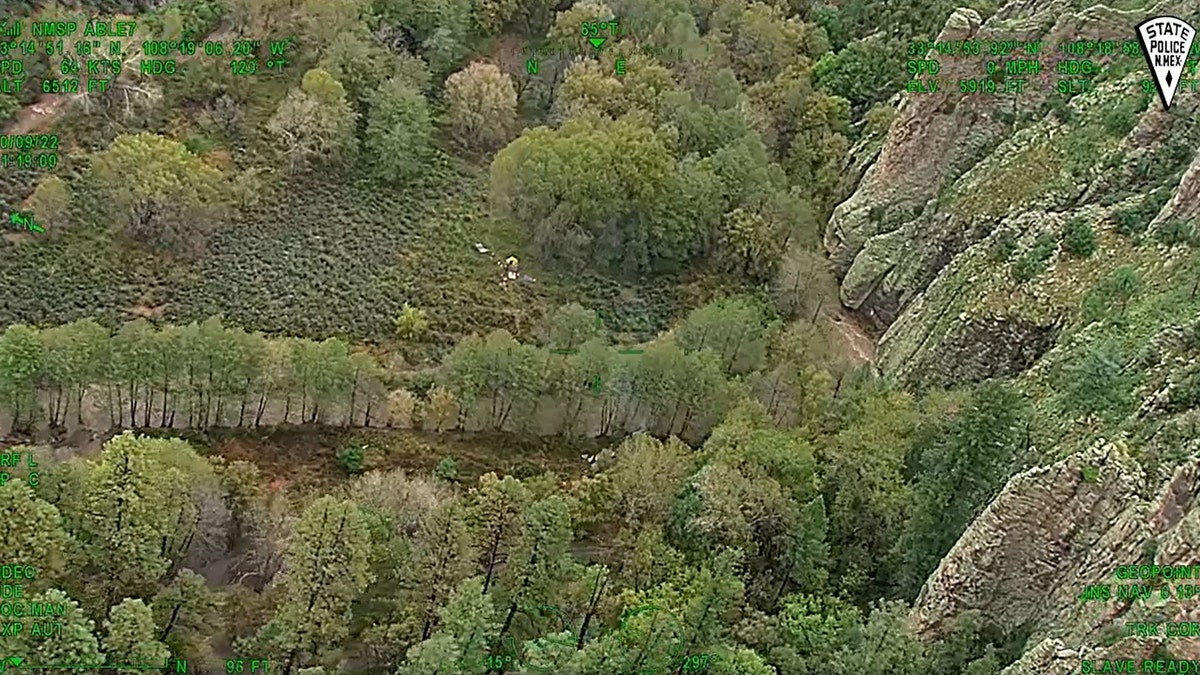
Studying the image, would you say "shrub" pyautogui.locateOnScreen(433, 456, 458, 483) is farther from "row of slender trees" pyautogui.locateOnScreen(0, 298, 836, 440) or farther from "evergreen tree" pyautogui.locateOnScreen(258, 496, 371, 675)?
"evergreen tree" pyautogui.locateOnScreen(258, 496, 371, 675)

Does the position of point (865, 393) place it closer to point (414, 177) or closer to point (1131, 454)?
point (1131, 454)

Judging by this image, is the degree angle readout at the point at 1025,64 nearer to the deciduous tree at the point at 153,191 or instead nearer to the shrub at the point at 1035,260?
the shrub at the point at 1035,260

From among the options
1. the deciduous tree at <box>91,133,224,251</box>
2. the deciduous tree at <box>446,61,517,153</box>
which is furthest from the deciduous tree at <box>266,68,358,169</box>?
the deciduous tree at <box>446,61,517,153</box>

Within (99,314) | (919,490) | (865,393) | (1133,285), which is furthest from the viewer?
(99,314)

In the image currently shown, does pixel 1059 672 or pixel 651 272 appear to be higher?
pixel 1059 672

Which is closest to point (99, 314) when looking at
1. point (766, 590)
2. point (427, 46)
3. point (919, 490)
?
point (427, 46)

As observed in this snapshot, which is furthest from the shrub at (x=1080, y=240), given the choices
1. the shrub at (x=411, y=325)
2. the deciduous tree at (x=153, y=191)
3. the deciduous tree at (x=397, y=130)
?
the deciduous tree at (x=153, y=191)
